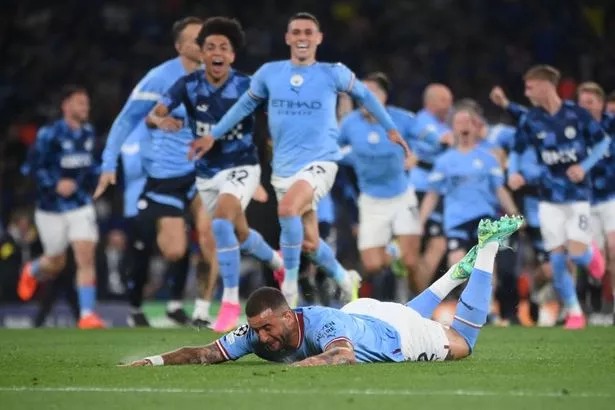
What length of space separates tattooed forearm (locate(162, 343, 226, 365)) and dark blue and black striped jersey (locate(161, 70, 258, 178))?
4.57 meters

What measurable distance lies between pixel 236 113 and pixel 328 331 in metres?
4.85

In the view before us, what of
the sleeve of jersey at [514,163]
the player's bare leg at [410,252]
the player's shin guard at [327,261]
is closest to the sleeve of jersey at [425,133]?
the player's bare leg at [410,252]

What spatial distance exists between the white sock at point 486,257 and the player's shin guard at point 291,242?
347 cm

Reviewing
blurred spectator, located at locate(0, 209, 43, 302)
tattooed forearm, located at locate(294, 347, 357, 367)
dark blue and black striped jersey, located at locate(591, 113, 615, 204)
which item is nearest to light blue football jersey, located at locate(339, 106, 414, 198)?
dark blue and black striped jersey, located at locate(591, 113, 615, 204)

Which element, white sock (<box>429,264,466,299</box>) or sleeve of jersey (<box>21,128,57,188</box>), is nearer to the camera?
white sock (<box>429,264,466,299</box>)

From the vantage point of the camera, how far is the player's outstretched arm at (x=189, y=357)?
948 cm

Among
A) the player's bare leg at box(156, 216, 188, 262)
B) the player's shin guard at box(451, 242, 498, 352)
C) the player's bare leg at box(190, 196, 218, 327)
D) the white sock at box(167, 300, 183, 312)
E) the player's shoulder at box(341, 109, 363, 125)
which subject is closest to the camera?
the player's shin guard at box(451, 242, 498, 352)

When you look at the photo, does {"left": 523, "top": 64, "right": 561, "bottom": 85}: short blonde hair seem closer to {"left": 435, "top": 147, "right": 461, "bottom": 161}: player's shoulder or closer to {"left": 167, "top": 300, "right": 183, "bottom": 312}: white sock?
{"left": 435, "top": 147, "right": 461, "bottom": 161}: player's shoulder

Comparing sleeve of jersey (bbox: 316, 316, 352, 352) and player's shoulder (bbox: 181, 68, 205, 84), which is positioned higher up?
player's shoulder (bbox: 181, 68, 205, 84)

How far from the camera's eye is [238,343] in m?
9.30

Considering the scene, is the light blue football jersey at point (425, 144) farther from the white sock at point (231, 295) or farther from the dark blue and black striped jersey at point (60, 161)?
the white sock at point (231, 295)

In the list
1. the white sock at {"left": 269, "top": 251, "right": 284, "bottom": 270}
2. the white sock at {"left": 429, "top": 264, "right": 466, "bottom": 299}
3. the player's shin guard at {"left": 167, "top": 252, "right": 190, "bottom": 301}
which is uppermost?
the white sock at {"left": 429, "top": 264, "right": 466, "bottom": 299}

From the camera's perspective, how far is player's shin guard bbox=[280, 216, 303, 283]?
13367mm

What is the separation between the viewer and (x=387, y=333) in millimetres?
9477
